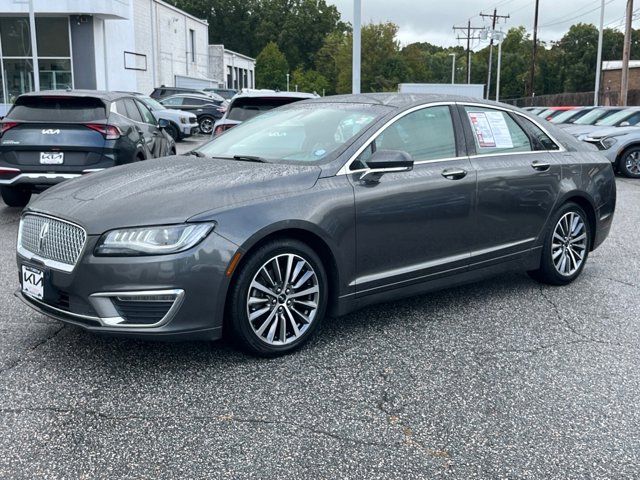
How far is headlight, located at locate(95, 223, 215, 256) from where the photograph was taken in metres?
3.69

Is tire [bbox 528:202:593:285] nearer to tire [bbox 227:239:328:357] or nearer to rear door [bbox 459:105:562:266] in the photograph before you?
rear door [bbox 459:105:562:266]

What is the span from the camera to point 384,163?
439cm

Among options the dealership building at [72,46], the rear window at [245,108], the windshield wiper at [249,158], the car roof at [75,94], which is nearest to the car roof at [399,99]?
the windshield wiper at [249,158]

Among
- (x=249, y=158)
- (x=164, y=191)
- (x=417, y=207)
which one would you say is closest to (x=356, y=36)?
(x=249, y=158)

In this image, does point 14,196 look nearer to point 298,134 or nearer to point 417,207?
point 298,134

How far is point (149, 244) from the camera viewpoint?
3.70m

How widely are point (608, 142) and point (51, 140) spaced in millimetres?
11554

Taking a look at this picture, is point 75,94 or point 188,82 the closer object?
point 75,94

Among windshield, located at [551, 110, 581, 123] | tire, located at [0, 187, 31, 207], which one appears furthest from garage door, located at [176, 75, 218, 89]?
tire, located at [0, 187, 31, 207]

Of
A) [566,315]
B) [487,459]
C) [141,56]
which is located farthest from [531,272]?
[141,56]

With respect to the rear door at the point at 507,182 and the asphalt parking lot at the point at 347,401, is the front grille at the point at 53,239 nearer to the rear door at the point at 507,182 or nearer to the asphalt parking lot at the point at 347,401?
the asphalt parking lot at the point at 347,401

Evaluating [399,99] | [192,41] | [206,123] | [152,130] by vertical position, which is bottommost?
[206,123]

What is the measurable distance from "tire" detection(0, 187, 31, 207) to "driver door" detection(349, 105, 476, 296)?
599cm

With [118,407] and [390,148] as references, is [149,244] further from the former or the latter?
[390,148]
